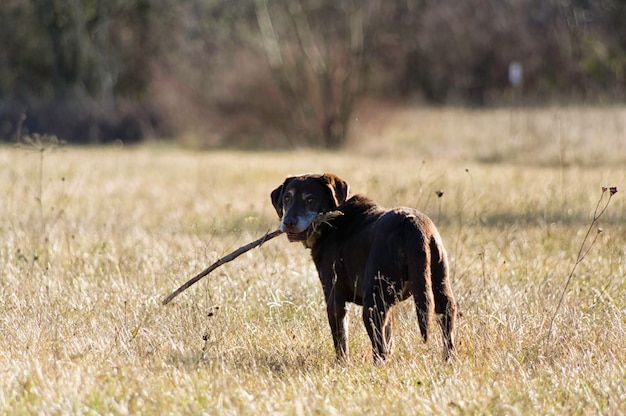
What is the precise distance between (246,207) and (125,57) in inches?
1209

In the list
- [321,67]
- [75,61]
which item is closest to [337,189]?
[321,67]

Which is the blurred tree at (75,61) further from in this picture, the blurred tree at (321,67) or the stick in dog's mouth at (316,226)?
the stick in dog's mouth at (316,226)

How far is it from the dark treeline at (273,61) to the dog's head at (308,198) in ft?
61.4

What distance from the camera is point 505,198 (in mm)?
11570

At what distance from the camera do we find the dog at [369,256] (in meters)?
4.93

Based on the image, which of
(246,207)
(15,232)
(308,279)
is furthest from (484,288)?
(246,207)

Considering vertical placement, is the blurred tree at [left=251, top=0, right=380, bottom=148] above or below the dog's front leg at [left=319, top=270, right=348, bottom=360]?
above

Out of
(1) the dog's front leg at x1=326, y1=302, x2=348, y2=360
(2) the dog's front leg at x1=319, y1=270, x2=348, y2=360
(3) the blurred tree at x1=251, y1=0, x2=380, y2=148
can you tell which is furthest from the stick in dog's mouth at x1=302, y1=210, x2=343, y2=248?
(3) the blurred tree at x1=251, y1=0, x2=380, y2=148

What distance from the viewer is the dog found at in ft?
16.2

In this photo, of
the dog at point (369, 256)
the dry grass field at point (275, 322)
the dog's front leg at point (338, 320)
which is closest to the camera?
the dry grass field at point (275, 322)

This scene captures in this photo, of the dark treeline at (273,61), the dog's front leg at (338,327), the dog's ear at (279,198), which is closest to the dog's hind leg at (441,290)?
the dog's front leg at (338,327)

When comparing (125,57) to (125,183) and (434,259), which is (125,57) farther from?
(434,259)

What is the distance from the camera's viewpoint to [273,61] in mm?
25922

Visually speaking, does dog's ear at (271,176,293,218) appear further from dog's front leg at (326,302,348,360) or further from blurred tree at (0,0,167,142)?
blurred tree at (0,0,167,142)
